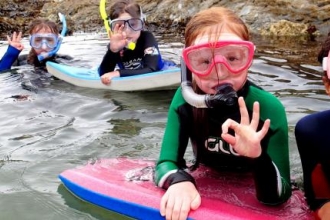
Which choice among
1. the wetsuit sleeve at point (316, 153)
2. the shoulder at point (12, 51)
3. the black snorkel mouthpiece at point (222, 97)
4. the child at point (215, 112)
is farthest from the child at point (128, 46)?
the wetsuit sleeve at point (316, 153)

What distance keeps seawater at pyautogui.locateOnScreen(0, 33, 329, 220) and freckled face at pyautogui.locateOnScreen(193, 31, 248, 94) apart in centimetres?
90

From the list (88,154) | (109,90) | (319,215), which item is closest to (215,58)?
(319,215)

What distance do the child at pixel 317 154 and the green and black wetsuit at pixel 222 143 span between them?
5.6 inches

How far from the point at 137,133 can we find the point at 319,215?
2340mm

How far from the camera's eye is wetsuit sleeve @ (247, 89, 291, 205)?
2.28 meters

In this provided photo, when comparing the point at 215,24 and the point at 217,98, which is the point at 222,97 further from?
the point at 215,24

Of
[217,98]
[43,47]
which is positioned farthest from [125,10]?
[217,98]

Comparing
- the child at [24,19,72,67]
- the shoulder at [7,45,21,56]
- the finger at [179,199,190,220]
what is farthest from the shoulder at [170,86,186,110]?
the shoulder at [7,45,21,56]

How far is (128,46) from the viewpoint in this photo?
19.2ft

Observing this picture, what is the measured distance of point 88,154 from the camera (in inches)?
153

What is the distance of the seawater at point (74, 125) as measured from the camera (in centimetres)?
311

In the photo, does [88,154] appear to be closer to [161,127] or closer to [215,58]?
[161,127]

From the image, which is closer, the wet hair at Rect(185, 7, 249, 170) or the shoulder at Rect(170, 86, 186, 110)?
the wet hair at Rect(185, 7, 249, 170)

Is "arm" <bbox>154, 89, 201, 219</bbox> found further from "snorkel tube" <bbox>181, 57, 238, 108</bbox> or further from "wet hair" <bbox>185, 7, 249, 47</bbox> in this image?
"wet hair" <bbox>185, 7, 249, 47</bbox>
